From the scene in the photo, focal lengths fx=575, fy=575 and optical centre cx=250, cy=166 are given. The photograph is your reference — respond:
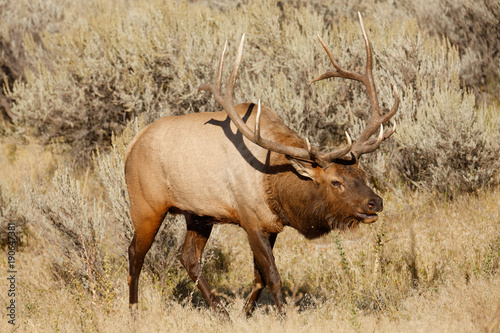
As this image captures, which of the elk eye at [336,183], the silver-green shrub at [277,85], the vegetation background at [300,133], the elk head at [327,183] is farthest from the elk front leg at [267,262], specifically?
the silver-green shrub at [277,85]

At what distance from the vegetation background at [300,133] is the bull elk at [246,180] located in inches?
13.9

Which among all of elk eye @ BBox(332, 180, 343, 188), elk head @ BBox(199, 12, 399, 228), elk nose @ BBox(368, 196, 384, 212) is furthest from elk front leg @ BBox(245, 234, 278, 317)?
elk nose @ BBox(368, 196, 384, 212)

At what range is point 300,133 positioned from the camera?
315 inches

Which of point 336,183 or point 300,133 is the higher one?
point 336,183

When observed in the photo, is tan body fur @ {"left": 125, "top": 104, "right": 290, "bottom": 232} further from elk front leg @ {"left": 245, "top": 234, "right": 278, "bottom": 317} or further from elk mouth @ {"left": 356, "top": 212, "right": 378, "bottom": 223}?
elk mouth @ {"left": 356, "top": 212, "right": 378, "bottom": 223}

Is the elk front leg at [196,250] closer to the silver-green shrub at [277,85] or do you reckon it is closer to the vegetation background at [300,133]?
the vegetation background at [300,133]

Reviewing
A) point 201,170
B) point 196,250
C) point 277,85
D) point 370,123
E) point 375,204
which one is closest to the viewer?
point 375,204

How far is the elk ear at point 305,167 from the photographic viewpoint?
445 centimetres

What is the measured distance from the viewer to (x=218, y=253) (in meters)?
6.79

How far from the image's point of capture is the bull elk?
439 centimetres

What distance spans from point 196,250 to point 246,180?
1167 millimetres

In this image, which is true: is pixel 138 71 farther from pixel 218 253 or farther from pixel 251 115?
pixel 251 115

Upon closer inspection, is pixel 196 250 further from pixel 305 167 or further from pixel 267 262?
pixel 305 167

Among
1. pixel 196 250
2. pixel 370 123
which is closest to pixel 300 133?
pixel 196 250
